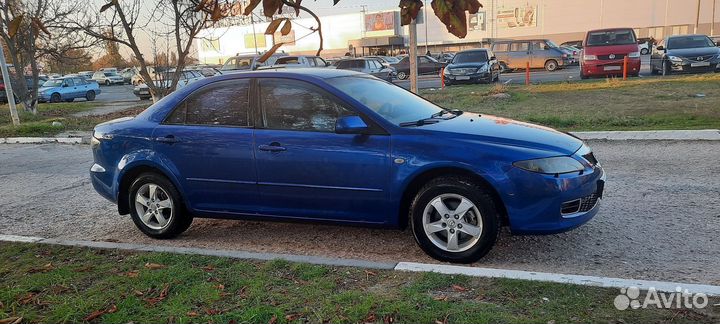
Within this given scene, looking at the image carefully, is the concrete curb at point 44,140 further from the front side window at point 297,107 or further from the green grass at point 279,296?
the front side window at point 297,107

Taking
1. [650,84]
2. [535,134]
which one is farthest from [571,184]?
[650,84]

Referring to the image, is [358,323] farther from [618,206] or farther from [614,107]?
[614,107]

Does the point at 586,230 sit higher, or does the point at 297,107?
the point at 297,107

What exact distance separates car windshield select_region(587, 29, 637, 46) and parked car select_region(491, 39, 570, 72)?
9100mm

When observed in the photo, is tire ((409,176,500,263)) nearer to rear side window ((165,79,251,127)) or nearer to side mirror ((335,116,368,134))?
side mirror ((335,116,368,134))

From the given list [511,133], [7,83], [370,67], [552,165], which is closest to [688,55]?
[370,67]

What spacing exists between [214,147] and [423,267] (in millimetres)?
2165

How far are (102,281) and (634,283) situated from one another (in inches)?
150

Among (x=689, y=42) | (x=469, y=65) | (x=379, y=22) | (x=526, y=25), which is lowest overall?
(x=469, y=65)

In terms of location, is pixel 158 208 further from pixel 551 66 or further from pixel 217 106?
pixel 551 66

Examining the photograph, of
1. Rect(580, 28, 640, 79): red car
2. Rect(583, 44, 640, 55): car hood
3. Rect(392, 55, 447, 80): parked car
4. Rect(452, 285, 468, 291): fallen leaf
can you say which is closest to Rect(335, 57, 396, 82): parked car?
Rect(392, 55, 447, 80): parked car

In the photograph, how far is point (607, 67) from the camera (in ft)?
64.6

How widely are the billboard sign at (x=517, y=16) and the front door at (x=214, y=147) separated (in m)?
68.5

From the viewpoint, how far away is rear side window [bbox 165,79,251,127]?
16.4 feet
